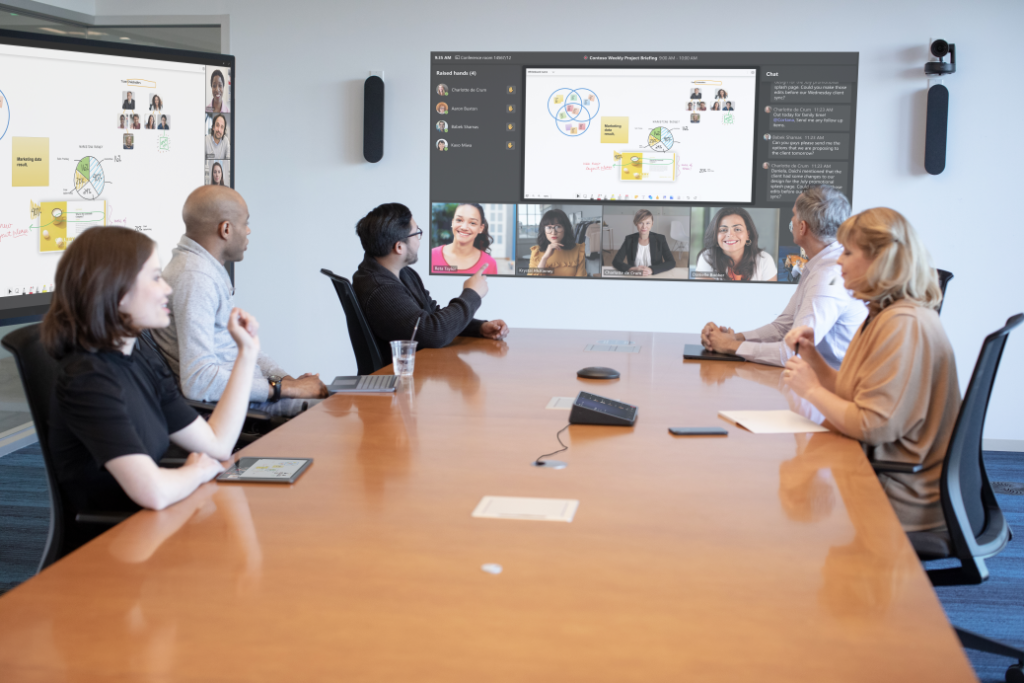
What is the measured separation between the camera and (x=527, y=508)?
1.52m

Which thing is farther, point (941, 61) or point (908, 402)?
point (941, 61)

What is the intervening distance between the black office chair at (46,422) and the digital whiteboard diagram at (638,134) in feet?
11.5

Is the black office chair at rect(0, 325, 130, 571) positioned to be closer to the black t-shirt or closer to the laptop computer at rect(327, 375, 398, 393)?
the black t-shirt

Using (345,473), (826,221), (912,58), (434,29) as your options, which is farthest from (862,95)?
(345,473)

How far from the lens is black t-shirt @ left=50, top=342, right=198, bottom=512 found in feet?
5.23

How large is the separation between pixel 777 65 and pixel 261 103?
2922 millimetres

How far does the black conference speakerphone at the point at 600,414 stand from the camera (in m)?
2.16

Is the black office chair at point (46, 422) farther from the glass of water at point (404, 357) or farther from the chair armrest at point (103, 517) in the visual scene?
the glass of water at point (404, 357)

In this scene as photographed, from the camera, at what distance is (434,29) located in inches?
199

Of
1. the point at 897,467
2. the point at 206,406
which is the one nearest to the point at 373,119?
the point at 206,406

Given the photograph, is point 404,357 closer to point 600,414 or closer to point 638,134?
point 600,414

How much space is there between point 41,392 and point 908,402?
6.19 ft

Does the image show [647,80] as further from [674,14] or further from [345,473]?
[345,473]

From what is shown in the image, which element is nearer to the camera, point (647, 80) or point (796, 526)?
point (796, 526)
